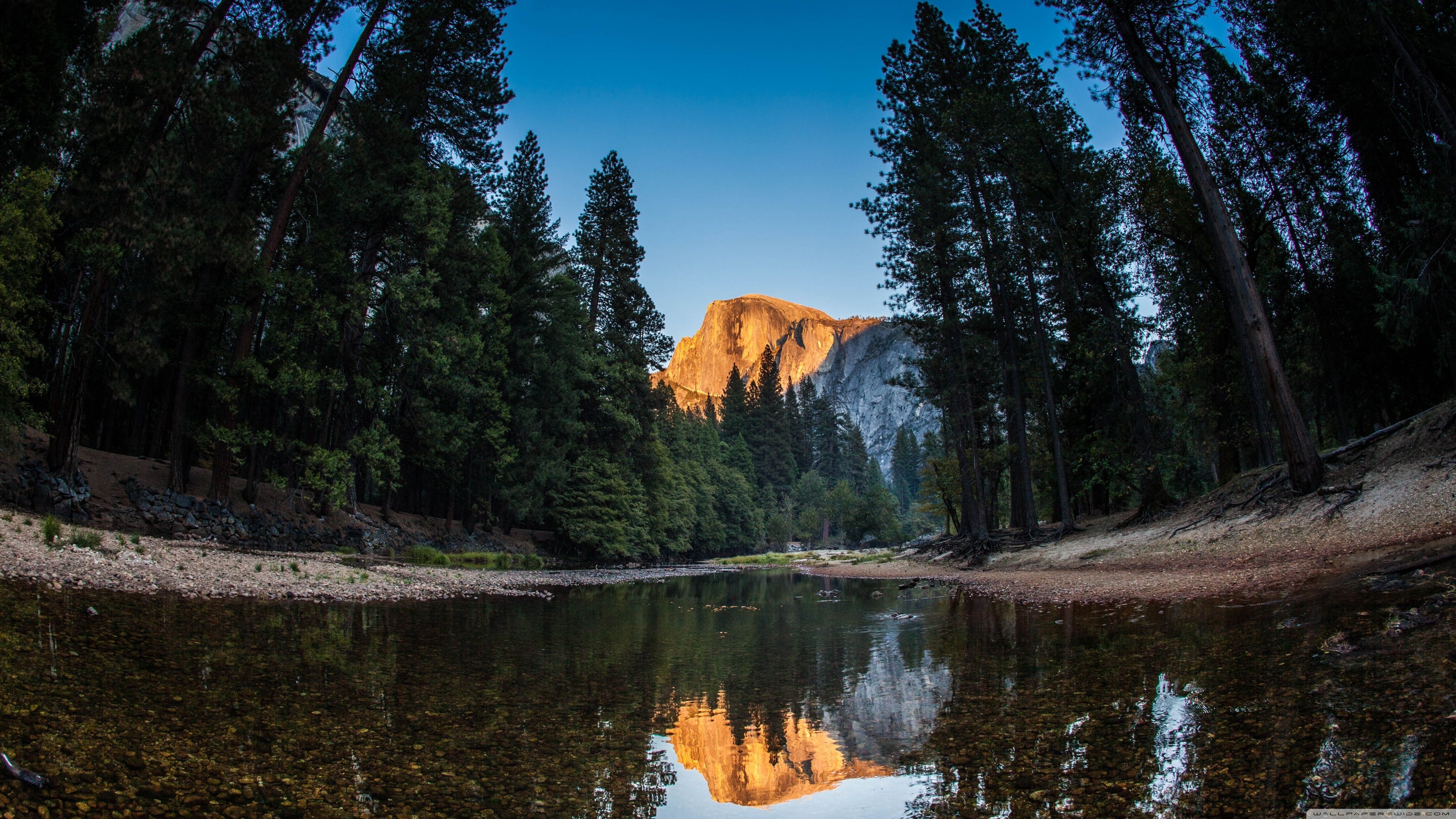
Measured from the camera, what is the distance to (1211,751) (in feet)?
10.7

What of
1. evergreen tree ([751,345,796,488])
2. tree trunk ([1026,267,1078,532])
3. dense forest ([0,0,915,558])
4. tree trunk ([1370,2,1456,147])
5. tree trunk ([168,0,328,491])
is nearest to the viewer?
tree trunk ([1370,2,1456,147])

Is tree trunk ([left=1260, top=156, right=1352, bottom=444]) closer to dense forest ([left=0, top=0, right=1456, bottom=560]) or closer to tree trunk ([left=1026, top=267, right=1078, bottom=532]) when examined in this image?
dense forest ([left=0, top=0, right=1456, bottom=560])

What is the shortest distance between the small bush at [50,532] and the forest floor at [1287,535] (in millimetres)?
15982

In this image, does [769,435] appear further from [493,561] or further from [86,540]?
[86,540]

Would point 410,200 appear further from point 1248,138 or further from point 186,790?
point 1248,138

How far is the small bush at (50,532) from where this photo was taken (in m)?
9.21

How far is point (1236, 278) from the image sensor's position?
41.9ft

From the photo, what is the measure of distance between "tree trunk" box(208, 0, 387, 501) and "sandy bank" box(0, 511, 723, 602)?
4805 mm

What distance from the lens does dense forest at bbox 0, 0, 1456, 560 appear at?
1386cm

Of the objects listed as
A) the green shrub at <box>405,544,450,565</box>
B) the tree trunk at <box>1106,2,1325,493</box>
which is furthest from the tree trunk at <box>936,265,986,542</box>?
the green shrub at <box>405,544,450,565</box>

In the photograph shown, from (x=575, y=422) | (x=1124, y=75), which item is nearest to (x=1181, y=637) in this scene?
(x=1124, y=75)

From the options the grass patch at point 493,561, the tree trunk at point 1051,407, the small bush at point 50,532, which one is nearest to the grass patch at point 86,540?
the small bush at point 50,532

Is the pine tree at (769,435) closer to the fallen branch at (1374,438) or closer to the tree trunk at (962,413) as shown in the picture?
the tree trunk at (962,413)

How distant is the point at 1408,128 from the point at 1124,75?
6162 mm
